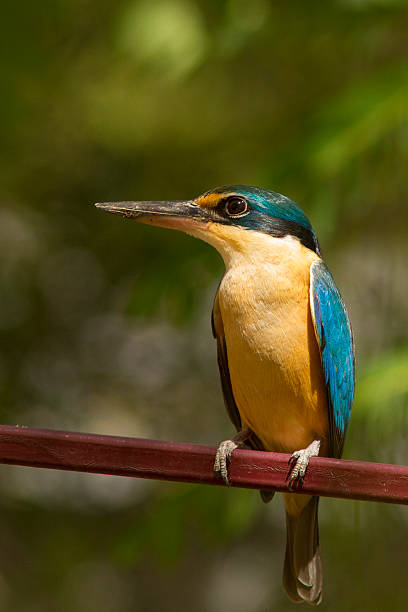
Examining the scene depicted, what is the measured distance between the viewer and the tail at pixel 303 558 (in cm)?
295

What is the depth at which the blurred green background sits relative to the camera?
510 cm

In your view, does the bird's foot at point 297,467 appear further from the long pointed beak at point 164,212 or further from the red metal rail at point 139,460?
the long pointed beak at point 164,212

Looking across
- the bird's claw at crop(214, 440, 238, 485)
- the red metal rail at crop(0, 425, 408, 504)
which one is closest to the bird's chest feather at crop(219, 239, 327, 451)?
the bird's claw at crop(214, 440, 238, 485)

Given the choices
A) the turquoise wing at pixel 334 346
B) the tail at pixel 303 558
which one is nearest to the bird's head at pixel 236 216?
the turquoise wing at pixel 334 346

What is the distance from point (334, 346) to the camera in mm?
2848

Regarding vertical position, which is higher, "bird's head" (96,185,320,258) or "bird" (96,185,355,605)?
"bird's head" (96,185,320,258)

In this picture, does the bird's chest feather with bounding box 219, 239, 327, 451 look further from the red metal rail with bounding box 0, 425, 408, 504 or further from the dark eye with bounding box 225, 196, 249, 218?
the red metal rail with bounding box 0, 425, 408, 504

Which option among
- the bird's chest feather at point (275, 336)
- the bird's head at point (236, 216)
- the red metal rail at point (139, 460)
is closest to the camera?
the red metal rail at point (139, 460)

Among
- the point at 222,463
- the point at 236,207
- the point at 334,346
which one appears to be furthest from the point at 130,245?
the point at 222,463

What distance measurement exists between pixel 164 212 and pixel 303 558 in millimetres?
1340

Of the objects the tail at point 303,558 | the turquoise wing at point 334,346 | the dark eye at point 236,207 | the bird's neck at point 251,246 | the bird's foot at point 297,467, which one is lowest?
the tail at point 303,558

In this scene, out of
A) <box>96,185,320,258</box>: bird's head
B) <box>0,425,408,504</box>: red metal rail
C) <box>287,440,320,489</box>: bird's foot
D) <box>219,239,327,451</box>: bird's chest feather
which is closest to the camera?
<box>0,425,408,504</box>: red metal rail

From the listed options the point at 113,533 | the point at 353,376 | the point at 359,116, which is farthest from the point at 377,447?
the point at 113,533

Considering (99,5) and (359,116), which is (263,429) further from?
(99,5)
